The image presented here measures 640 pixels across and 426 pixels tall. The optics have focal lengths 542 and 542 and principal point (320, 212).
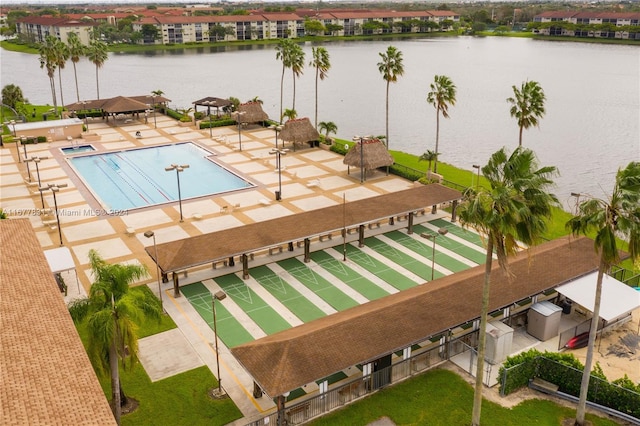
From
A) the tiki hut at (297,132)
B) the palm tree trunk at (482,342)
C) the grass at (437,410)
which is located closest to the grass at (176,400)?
the grass at (437,410)

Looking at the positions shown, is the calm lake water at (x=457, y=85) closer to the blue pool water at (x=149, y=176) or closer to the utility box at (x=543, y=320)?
the blue pool water at (x=149, y=176)

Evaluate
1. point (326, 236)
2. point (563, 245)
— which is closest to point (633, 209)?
point (563, 245)

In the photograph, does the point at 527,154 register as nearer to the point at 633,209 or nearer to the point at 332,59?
the point at 633,209

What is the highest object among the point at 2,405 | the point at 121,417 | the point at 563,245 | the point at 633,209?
the point at 633,209

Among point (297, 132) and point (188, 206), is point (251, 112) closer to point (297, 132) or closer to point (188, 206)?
point (297, 132)

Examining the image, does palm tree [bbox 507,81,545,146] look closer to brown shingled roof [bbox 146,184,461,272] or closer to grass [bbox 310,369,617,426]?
brown shingled roof [bbox 146,184,461,272]
